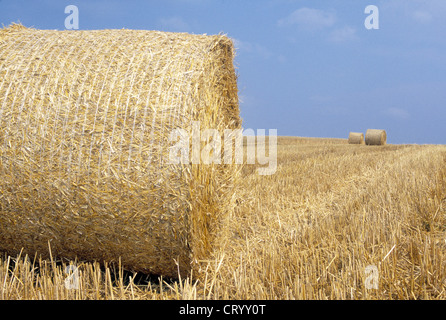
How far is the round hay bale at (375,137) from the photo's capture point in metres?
20.8

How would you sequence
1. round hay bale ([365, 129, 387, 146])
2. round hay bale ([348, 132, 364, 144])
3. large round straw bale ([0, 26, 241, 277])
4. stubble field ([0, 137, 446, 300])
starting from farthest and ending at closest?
round hay bale ([348, 132, 364, 144]), round hay bale ([365, 129, 387, 146]), large round straw bale ([0, 26, 241, 277]), stubble field ([0, 137, 446, 300])

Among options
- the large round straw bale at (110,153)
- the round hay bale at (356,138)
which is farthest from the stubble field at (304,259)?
the round hay bale at (356,138)

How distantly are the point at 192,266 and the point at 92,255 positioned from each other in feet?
2.95

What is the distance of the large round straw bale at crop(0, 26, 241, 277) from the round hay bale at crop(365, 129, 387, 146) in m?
19.3

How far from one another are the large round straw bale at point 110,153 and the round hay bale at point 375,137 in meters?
19.3

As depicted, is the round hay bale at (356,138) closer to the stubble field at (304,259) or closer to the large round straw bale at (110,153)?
the stubble field at (304,259)

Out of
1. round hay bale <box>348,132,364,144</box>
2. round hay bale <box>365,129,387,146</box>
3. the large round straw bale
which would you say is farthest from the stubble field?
round hay bale <box>348,132,364,144</box>

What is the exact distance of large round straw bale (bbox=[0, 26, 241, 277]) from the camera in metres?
3.01

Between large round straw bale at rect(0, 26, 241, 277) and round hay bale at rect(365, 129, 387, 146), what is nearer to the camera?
large round straw bale at rect(0, 26, 241, 277)

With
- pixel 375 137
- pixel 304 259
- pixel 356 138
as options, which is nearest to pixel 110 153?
pixel 304 259

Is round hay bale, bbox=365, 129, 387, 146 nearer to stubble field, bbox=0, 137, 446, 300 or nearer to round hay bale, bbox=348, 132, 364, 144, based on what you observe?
round hay bale, bbox=348, 132, 364, 144

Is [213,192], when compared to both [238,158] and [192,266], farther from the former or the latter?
[238,158]
